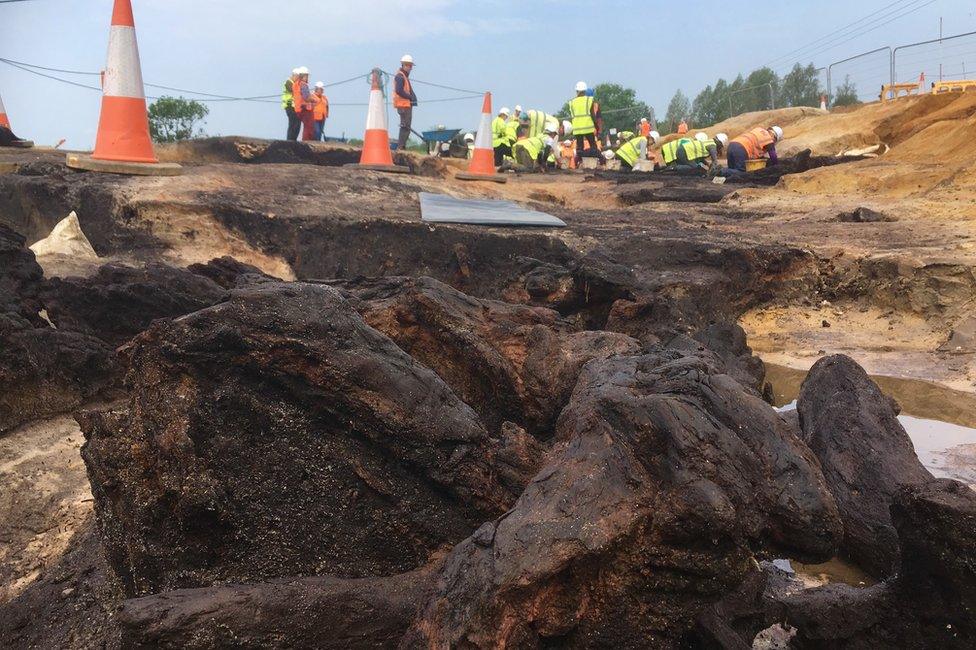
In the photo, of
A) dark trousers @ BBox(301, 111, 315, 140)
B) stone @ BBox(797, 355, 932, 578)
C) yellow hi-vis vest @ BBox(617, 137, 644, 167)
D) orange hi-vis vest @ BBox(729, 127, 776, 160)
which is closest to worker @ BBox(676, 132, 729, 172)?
yellow hi-vis vest @ BBox(617, 137, 644, 167)

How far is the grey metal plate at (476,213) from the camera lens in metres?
6.01

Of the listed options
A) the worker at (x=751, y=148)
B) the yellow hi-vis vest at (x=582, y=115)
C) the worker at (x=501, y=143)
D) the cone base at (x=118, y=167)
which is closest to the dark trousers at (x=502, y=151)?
the worker at (x=501, y=143)

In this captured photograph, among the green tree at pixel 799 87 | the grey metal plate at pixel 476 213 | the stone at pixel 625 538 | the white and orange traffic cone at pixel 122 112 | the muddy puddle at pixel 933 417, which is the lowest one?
the muddy puddle at pixel 933 417

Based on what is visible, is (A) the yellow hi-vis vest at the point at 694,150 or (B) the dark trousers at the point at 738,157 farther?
(A) the yellow hi-vis vest at the point at 694,150

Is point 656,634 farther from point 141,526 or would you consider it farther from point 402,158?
point 402,158

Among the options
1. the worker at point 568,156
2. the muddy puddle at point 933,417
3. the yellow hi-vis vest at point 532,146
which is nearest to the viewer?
the muddy puddle at point 933,417

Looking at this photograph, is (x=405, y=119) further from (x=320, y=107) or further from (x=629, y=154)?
(x=629, y=154)

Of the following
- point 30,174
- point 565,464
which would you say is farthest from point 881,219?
point 30,174

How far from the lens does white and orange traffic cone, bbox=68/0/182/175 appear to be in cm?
669

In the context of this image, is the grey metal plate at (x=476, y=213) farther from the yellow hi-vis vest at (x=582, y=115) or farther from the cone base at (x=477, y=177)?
the yellow hi-vis vest at (x=582, y=115)

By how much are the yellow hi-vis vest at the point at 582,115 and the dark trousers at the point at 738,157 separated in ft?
21.0

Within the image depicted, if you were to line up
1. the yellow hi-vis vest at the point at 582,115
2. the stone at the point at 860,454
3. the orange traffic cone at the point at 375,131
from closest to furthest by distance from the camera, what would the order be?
the stone at the point at 860,454, the orange traffic cone at the point at 375,131, the yellow hi-vis vest at the point at 582,115

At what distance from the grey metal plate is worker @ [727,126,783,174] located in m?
8.45

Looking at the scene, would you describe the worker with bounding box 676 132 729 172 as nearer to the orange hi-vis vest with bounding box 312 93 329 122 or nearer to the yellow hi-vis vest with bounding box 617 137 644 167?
the yellow hi-vis vest with bounding box 617 137 644 167
